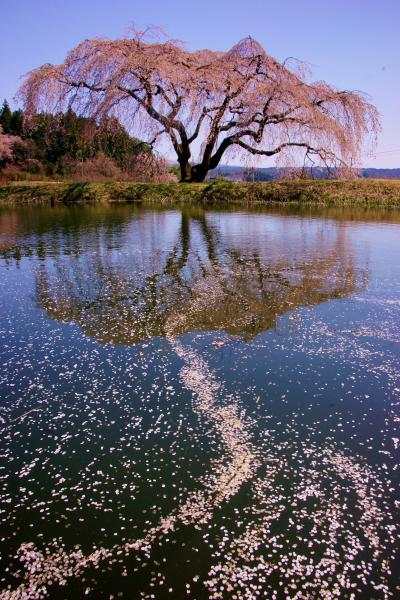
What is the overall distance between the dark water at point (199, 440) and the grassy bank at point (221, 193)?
10384mm

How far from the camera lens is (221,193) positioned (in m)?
15.1

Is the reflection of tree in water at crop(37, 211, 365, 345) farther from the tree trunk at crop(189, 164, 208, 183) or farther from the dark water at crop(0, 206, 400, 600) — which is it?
the tree trunk at crop(189, 164, 208, 183)

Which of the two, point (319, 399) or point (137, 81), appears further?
point (137, 81)

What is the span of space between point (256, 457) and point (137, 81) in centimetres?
1422

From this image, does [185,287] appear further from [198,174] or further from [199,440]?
[198,174]

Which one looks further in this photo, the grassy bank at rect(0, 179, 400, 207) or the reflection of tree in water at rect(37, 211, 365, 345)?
the grassy bank at rect(0, 179, 400, 207)

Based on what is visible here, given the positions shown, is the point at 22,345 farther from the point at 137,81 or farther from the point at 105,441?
the point at 137,81

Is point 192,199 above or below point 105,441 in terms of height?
above

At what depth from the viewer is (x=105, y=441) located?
1.96m

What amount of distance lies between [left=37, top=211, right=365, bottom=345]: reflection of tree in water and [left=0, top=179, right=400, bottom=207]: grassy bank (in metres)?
8.13

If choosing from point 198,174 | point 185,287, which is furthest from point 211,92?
point 185,287

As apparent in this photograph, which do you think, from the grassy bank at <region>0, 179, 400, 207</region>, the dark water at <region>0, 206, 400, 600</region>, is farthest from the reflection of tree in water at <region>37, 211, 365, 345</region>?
the grassy bank at <region>0, 179, 400, 207</region>

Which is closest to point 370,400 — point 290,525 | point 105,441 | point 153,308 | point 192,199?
point 290,525

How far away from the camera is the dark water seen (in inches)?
53.4
